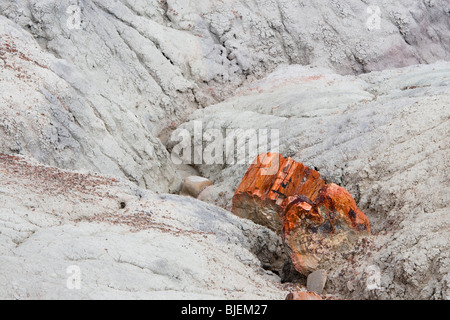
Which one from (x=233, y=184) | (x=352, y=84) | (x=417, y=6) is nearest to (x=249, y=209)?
(x=233, y=184)

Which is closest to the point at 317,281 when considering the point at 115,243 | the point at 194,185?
the point at 115,243

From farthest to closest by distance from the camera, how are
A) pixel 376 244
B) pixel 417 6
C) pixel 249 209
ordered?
pixel 417 6 < pixel 249 209 < pixel 376 244

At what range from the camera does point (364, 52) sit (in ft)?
88.4

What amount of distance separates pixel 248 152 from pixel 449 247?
9935 millimetres

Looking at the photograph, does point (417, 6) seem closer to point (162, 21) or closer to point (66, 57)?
point (162, 21)

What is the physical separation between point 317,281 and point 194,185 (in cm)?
837

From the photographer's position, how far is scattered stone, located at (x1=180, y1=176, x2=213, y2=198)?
19.5 metres

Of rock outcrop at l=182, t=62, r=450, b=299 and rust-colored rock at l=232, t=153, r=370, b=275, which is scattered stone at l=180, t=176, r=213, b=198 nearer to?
rock outcrop at l=182, t=62, r=450, b=299

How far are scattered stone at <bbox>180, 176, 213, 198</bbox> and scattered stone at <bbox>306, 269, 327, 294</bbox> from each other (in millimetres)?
7841

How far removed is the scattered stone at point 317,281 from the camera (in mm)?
11844

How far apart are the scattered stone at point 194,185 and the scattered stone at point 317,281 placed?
25.7ft

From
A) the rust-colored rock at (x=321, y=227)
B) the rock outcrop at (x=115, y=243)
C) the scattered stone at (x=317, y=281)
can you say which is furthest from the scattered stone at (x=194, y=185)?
the scattered stone at (x=317, y=281)

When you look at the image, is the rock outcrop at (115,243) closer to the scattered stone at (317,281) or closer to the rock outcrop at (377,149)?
the scattered stone at (317,281)
